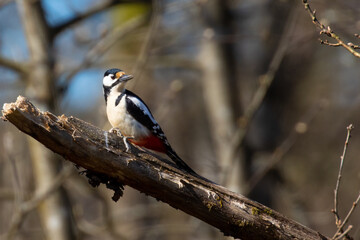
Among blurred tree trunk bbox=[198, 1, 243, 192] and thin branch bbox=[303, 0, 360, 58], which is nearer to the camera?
thin branch bbox=[303, 0, 360, 58]

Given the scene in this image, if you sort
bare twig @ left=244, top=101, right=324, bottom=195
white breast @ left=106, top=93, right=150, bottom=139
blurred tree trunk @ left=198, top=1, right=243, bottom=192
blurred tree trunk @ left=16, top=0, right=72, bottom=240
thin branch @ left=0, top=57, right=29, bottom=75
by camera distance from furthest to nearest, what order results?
blurred tree trunk @ left=198, top=1, right=243, bottom=192 < thin branch @ left=0, top=57, right=29, bottom=75 < blurred tree trunk @ left=16, top=0, right=72, bottom=240 < bare twig @ left=244, top=101, right=324, bottom=195 < white breast @ left=106, top=93, right=150, bottom=139

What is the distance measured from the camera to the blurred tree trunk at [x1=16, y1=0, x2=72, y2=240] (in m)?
7.07

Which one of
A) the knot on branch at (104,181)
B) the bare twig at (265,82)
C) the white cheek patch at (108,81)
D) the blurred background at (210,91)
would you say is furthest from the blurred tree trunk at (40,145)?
the knot on branch at (104,181)

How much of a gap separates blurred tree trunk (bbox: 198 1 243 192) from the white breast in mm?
4007

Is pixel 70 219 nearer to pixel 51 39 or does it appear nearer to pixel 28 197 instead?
pixel 28 197

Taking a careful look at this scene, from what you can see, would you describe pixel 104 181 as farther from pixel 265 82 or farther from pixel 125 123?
pixel 265 82

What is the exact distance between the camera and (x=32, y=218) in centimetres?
1319

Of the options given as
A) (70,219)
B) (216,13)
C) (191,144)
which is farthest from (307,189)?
(70,219)

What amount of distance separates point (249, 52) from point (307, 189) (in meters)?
4.37

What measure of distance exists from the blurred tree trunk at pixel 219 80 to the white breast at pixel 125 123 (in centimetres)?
401

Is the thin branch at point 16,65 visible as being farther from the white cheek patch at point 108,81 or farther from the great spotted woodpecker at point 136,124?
the great spotted woodpecker at point 136,124

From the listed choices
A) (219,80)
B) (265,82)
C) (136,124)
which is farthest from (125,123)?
(219,80)

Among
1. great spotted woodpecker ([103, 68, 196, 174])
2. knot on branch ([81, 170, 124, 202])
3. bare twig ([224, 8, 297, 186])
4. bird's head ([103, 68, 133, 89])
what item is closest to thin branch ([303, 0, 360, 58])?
knot on branch ([81, 170, 124, 202])

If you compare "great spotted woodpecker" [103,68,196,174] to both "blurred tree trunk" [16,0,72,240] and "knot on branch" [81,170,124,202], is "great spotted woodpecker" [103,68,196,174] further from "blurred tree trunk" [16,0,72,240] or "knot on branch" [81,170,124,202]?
"blurred tree trunk" [16,0,72,240]
